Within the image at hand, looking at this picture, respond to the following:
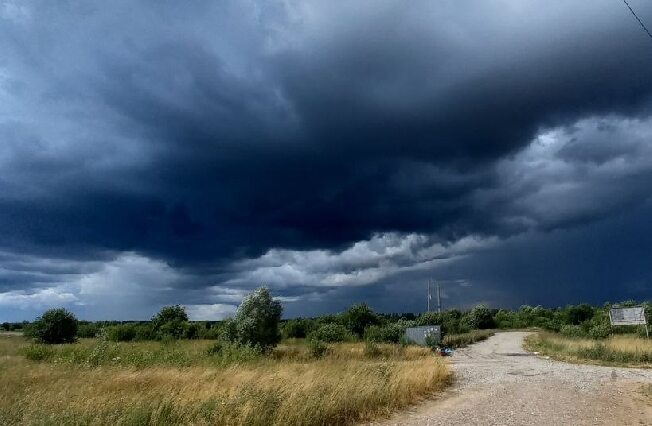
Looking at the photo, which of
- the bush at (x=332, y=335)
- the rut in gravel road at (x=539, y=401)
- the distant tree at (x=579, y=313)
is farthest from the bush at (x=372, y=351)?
the distant tree at (x=579, y=313)

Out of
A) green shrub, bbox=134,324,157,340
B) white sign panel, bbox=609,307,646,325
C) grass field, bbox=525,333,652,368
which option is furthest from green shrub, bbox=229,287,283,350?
green shrub, bbox=134,324,157,340

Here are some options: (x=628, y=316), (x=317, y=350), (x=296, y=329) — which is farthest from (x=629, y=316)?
(x=296, y=329)

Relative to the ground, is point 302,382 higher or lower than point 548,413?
higher

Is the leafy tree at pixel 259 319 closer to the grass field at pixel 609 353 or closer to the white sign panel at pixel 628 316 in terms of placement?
the grass field at pixel 609 353

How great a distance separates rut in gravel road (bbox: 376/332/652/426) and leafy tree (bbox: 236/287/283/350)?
13.2 metres

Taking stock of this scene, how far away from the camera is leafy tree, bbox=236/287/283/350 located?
2972 cm

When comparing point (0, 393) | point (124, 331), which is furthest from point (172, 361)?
point (124, 331)

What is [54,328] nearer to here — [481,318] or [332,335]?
[332,335]

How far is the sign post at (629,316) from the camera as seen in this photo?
35.0 meters

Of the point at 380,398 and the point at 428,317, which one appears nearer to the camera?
the point at 380,398

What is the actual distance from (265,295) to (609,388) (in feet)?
64.1

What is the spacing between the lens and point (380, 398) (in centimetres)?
1236

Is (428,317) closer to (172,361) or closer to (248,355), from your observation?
(248,355)

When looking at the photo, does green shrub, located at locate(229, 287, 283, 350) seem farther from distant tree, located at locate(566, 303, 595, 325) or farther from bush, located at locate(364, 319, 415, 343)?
distant tree, located at locate(566, 303, 595, 325)
